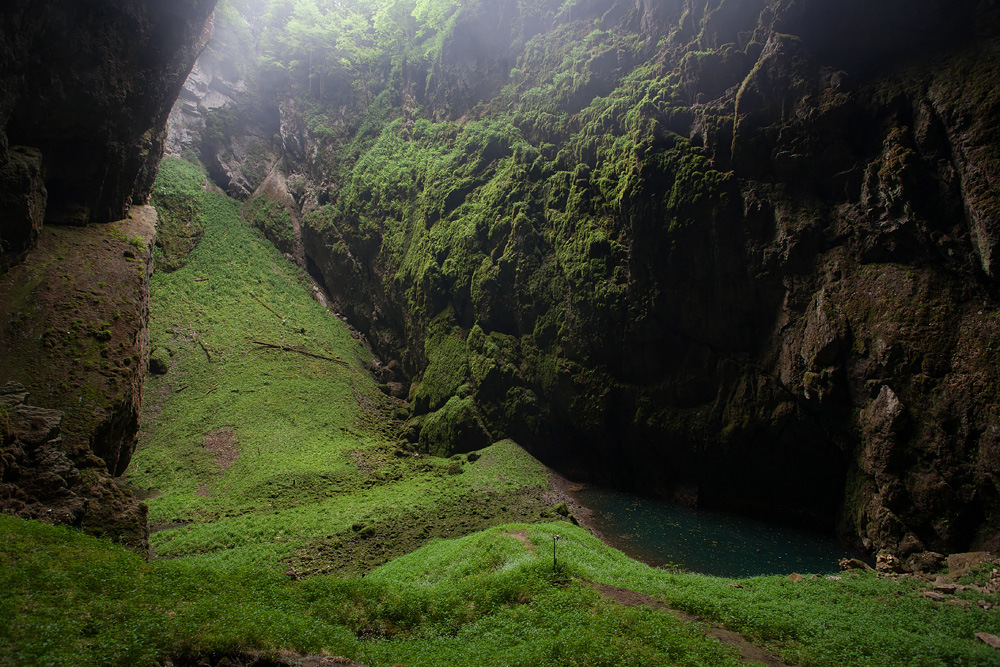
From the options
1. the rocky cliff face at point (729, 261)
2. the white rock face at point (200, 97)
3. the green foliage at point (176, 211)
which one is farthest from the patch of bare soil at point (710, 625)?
the white rock face at point (200, 97)

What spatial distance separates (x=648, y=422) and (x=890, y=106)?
65.2 feet

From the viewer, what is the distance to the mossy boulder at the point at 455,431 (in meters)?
36.0

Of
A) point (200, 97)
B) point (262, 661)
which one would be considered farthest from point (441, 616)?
point (200, 97)

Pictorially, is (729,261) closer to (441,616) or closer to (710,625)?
(710,625)

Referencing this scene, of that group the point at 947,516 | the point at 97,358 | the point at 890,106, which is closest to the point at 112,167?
the point at 97,358

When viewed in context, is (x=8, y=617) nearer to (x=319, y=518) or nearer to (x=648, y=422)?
(x=319, y=518)

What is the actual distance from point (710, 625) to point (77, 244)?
96.3ft

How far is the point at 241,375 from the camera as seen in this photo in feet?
129

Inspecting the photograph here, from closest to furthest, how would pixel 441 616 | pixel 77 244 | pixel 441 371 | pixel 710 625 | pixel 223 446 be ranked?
1. pixel 710 625
2. pixel 441 616
3. pixel 77 244
4. pixel 223 446
5. pixel 441 371

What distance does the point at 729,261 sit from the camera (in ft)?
94.3

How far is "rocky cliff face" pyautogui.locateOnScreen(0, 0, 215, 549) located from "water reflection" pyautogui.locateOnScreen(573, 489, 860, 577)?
67.0ft

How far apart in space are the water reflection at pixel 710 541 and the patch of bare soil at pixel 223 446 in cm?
2234

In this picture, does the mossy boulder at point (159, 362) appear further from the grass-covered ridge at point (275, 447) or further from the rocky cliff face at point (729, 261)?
the rocky cliff face at point (729, 261)

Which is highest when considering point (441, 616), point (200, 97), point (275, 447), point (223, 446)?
point (200, 97)
